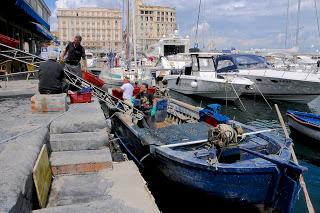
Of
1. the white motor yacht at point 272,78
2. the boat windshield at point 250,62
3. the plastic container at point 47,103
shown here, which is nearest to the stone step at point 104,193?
the plastic container at point 47,103

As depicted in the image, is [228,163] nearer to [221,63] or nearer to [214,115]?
[214,115]

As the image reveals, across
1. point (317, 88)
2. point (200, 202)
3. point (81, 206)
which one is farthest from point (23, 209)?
point (317, 88)

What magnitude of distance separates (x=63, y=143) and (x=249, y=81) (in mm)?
16838

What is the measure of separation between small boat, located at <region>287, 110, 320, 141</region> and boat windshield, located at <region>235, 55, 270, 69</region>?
1069cm

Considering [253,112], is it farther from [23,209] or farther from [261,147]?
[23,209]

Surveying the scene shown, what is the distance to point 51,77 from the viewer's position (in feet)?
24.1

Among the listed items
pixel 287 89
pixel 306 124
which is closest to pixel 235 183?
pixel 306 124

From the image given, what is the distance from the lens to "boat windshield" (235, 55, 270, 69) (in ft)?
76.3

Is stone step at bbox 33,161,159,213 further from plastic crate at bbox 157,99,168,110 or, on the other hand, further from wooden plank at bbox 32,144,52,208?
plastic crate at bbox 157,99,168,110

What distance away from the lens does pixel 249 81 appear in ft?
67.0

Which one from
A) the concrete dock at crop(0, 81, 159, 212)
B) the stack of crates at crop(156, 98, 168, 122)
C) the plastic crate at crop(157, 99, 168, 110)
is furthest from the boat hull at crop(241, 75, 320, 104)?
the concrete dock at crop(0, 81, 159, 212)

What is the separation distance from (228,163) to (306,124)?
7342 millimetres

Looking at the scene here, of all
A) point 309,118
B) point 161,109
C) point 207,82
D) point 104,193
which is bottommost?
point 309,118

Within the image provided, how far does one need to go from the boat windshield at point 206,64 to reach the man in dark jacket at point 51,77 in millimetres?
16175
